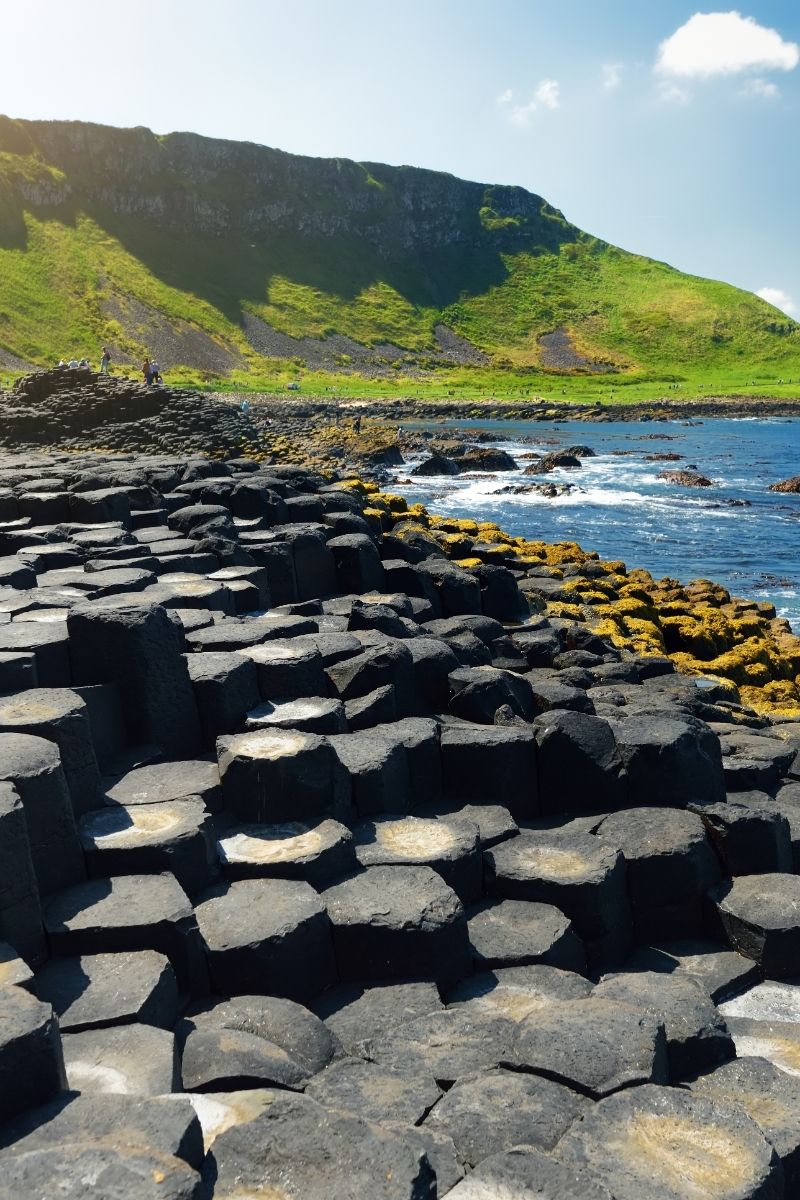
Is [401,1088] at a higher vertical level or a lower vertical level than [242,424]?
lower

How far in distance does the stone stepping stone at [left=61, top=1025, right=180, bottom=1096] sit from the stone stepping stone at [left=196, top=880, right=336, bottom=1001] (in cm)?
75

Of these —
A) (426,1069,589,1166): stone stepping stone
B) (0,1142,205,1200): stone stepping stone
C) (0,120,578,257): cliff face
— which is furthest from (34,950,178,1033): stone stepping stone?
(0,120,578,257): cliff face

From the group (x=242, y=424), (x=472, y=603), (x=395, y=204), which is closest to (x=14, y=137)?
(x=395, y=204)

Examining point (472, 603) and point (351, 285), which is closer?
point (472, 603)

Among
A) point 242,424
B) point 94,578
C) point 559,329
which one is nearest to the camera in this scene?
point 94,578

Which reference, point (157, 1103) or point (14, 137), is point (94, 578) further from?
point (14, 137)

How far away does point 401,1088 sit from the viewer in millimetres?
4223

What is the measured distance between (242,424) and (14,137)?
10753 cm

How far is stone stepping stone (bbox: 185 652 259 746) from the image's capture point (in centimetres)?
688

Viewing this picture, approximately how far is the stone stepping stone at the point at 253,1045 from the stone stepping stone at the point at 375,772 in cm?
178

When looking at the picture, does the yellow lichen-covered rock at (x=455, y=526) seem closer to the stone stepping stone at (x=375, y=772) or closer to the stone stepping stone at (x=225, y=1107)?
the stone stepping stone at (x=375, y=772)

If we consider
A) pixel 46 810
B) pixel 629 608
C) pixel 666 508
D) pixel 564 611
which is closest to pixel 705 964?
pixel 46 810

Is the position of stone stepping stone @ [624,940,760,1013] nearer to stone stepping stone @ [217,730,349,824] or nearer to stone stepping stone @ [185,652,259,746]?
stone stepping stone @ [217,730,349,824]

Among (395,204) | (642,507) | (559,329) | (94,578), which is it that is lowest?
(642,507)
